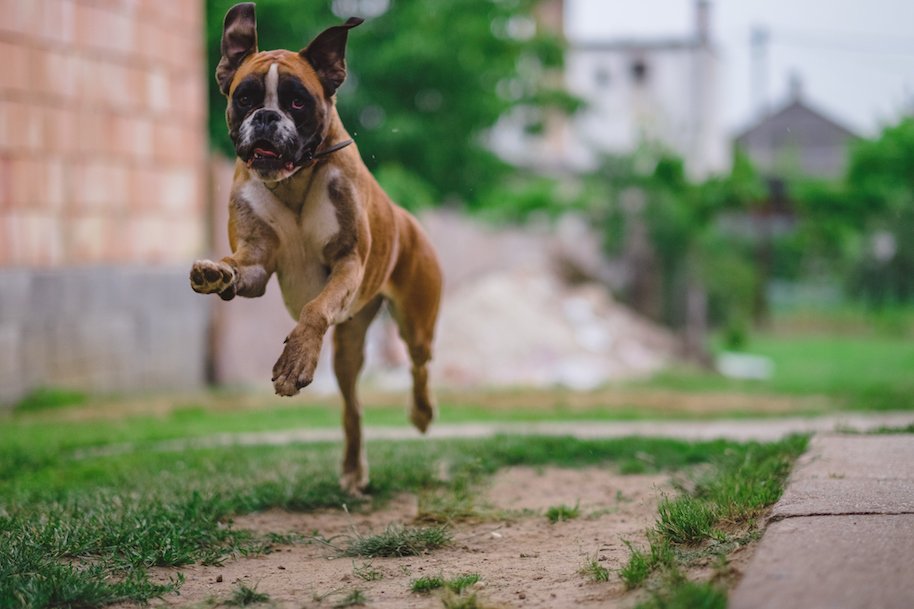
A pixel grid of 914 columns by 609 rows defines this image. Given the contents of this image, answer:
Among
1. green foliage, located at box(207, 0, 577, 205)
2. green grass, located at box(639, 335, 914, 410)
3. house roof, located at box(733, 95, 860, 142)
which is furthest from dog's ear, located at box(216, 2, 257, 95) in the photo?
house roof, located at box(733, 95, 860, 142)

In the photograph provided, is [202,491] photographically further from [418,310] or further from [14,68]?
[14,68]

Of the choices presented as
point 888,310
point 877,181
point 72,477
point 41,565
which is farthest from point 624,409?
point 888,310

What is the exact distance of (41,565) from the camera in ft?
13.9

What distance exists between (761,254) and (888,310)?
181 inches

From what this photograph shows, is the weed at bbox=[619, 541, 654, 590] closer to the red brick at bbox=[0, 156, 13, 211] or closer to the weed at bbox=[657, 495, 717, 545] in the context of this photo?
the weed at bbox=[657, 495, 717, 545]

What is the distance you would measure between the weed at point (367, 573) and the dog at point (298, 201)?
713mm

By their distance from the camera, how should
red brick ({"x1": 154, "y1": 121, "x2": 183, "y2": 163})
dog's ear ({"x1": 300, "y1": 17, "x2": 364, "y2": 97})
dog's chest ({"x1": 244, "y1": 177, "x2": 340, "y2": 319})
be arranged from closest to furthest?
dog's ear ({"x1": 300, "y1": 17, "x2": 364, "y2": 97}) → dog's chest ({"x1": 244, "y1": 177, "x2": 340, "y2": 319}) → red brick ({"x1": 154, "y1": 121, "x2": 183, "y2": 163})

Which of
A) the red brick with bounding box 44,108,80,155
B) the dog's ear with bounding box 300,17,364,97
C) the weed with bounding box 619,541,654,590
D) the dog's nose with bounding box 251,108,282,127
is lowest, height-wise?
the weed with bounding box 619,541,654,590

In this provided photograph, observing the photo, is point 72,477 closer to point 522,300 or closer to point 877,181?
point 522,300

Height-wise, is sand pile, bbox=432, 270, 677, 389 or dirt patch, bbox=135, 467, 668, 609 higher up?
sand pile, bbox=432, 270, 677, 389

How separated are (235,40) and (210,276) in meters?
1.11

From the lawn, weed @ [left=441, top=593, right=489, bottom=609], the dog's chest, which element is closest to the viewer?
weed @ [left=441, top=593, right=489, bottom=609]

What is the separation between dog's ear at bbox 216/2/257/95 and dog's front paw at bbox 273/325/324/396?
1.17 meters

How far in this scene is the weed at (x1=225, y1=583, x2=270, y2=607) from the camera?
3932 millimetres
